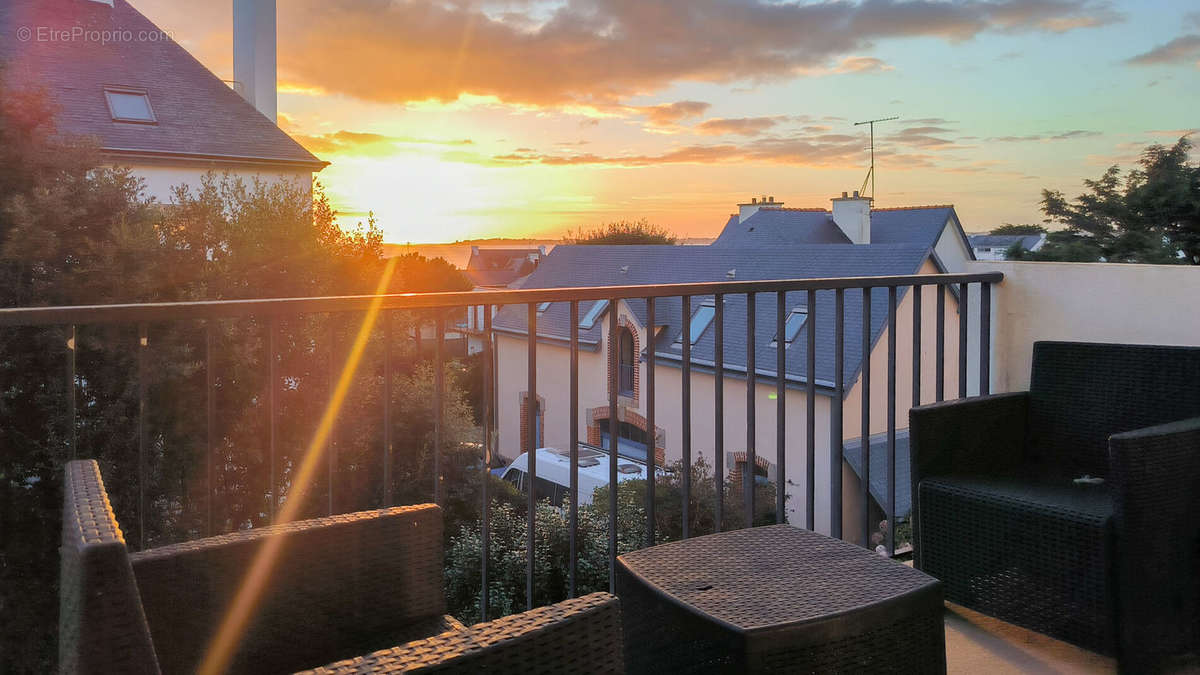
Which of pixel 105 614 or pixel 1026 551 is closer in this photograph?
pixel 105 614

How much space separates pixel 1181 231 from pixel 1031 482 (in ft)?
14.9

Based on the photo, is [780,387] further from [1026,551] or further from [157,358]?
[157,358]

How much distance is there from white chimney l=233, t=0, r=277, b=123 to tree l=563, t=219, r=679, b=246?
15308mm

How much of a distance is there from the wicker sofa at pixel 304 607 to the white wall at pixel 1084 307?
2.27 m

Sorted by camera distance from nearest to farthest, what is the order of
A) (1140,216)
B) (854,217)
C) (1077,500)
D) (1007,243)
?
(1077,500) → (1140,216) → (1007,243) → (854,217)

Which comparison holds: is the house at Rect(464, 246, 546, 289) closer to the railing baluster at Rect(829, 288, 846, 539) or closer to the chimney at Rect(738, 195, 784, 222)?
the chimney at Rect(738, 195, 784, 222)

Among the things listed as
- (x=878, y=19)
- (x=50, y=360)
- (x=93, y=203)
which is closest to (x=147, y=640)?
(x=50, y=360)

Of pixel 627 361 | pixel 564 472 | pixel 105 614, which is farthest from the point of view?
pixel 627 361

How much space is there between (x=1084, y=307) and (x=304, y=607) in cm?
252

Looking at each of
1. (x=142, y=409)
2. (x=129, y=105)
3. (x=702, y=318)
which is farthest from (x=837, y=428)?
(x=129, y=105)

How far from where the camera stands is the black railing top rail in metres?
1.55

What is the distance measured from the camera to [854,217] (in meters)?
23.4

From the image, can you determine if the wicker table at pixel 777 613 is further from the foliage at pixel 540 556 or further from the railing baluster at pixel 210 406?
the foliage at pixel 540 556

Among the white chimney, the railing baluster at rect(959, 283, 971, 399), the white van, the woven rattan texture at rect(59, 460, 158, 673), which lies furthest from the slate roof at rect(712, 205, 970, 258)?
the woven rattan texture at rect(59, 460, 158, 673)
